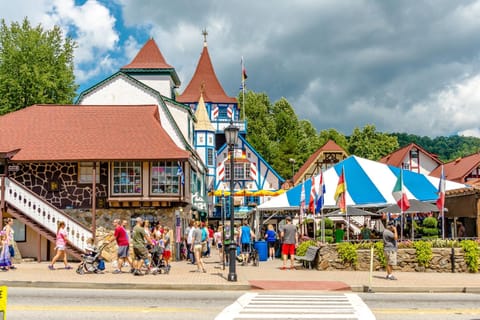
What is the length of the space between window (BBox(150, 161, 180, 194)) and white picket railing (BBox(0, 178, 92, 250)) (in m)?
3.86

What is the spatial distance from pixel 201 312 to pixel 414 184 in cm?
1841

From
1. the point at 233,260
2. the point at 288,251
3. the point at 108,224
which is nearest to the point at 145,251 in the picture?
the point at 233,260

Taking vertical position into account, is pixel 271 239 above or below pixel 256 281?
above

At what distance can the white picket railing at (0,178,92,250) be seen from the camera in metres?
24.3

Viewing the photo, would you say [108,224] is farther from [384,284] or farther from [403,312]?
[403,312]

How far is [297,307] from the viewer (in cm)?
1234

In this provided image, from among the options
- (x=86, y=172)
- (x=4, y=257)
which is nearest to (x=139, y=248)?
(x=4, y=257)

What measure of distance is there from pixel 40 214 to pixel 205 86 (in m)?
56.4

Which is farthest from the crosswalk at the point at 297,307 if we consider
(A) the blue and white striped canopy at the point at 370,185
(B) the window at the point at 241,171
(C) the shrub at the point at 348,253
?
(B) the window at the point at 241,171

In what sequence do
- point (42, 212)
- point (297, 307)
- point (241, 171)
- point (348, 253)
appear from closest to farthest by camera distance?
point (297, 307) < point (348, 253) < point (42, 212) < point (241, 171)

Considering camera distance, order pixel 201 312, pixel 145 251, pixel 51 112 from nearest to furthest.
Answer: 1. pixel 201 312
2. pixel 145 251
3. pixel 51 112

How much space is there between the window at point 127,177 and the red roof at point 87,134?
694mm

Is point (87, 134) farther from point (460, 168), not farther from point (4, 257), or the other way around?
point (460, 168)

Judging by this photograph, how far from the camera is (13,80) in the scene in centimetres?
4609
